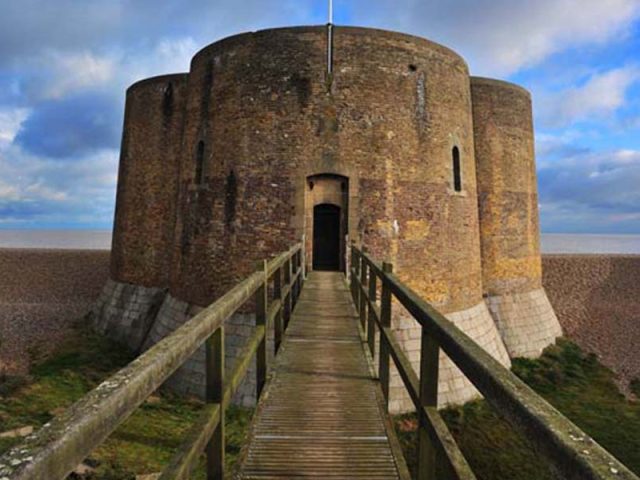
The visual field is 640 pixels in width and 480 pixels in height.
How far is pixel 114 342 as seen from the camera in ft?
49.0

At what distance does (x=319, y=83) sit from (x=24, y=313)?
16.5m

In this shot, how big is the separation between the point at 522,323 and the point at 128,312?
43.1 feet

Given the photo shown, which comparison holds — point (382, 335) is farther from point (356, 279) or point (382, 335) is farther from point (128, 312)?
point (128, 312)

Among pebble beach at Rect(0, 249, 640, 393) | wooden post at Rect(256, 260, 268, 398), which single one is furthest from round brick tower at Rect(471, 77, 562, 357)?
wooden post at Rect(256, 260, 268, 398)

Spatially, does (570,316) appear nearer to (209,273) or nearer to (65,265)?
(209,273)

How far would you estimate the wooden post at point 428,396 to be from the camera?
2243 mm

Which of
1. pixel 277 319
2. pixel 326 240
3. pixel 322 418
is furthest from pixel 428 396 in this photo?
pixel 326 240

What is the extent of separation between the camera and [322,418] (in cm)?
375

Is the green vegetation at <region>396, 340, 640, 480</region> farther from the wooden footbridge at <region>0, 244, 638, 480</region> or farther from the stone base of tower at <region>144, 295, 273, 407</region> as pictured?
the stone base of tower at <region>144, 295, 273, 407</region>

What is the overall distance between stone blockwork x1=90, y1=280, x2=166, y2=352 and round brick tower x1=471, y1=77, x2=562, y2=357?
10923 mm

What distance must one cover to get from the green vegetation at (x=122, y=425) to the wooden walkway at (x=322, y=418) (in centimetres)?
210

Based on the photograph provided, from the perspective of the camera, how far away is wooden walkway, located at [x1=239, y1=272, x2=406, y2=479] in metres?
3.03

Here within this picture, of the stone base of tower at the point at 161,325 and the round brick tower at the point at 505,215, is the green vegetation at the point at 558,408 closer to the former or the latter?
the round brick tower at the point at 505,215

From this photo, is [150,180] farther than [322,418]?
Yes
